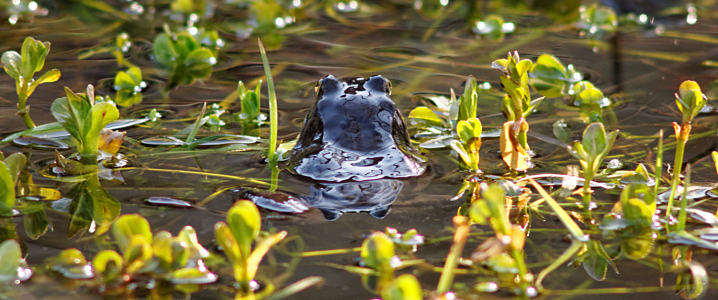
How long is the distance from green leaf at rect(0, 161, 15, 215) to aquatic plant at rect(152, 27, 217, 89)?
6.30 ft

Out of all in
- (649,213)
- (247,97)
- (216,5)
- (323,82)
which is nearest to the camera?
(649,213)

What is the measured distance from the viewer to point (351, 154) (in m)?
2.62

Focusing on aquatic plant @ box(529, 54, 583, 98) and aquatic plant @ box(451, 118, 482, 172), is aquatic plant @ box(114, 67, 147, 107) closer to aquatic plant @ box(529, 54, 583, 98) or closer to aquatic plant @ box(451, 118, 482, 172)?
aquatic plant @ box(451, 118, 482, 172)

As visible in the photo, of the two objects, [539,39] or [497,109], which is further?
[539,39]

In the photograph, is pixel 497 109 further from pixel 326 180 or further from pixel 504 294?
pixel 504 294

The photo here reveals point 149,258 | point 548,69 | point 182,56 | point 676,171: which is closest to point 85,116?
point 149,258

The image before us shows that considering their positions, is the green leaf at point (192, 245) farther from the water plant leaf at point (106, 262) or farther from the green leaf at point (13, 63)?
the green leaf at point (13, 63)

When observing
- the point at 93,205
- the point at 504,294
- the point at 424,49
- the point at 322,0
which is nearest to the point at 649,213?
the point at 504,294

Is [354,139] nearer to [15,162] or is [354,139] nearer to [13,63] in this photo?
[15,162]

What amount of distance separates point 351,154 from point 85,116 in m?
1.01

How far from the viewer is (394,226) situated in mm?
2148

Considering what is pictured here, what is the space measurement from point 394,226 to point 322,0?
4078 millimetres

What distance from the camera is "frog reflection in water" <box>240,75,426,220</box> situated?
2.32 m

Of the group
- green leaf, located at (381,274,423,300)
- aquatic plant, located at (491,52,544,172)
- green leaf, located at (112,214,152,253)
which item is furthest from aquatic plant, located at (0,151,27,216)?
aquatic plant, located at (491,52,544,172)
